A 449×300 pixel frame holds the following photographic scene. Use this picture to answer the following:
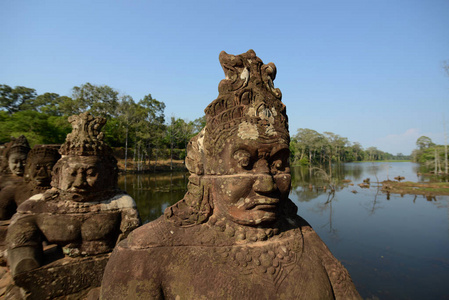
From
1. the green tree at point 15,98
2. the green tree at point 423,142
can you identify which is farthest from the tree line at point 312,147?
the green tree at point 15,98

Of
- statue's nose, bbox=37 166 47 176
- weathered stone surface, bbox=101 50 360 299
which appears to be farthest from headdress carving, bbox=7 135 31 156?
weathered stone surface, bbox=101 50 360 299

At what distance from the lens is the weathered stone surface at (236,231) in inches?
65.0

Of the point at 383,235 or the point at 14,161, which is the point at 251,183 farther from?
the point at 383,235

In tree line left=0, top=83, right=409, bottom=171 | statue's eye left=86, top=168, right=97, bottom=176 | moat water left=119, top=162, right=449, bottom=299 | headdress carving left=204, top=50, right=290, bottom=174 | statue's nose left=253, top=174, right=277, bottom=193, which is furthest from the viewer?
tree line left=0, top=83, right=409, bottom=171

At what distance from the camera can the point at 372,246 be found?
1091 cm

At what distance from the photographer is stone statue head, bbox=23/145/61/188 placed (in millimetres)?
4797

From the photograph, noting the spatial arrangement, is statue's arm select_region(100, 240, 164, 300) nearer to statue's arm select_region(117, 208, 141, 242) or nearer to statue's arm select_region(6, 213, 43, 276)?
statue's arm select_region(117, 208, 141, 242)

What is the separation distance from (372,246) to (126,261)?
12578mm

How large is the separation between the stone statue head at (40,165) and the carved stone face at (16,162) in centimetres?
147

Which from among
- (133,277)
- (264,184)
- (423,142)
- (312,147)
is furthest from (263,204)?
(423,142)

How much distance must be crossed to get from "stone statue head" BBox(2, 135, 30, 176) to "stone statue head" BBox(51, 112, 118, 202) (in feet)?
Answer: 11.7

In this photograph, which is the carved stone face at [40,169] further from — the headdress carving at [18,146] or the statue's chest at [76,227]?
the statue's chest at [76,227]

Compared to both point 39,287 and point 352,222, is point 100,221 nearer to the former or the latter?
point 39,287

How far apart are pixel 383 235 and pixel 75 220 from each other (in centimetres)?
1426
